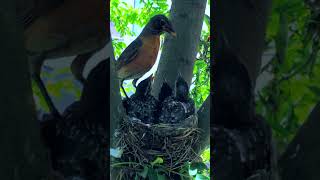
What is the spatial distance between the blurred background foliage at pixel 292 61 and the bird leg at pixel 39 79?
3.27 feet

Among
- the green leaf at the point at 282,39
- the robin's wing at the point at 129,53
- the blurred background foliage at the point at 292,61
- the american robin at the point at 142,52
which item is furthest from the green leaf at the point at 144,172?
the green leaf at the point at 282,39

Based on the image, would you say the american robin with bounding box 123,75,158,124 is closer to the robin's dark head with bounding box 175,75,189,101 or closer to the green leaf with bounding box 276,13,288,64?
the robin's dark head with bounding box 175,75,189,101

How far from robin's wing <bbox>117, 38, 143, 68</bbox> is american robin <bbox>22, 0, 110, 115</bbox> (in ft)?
0.48

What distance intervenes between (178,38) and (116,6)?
0.35 meters

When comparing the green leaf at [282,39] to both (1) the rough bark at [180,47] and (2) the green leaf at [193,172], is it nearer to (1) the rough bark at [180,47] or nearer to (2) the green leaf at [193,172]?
(1) the rough bark at [180,47]

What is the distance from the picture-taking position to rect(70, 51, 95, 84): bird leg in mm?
2230

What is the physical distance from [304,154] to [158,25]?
37.3 inches

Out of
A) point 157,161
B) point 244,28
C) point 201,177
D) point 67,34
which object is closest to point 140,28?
point 67,34

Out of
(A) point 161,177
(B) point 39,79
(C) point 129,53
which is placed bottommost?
(A) point 161,177

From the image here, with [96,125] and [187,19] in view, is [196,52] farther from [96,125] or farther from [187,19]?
[96,125]

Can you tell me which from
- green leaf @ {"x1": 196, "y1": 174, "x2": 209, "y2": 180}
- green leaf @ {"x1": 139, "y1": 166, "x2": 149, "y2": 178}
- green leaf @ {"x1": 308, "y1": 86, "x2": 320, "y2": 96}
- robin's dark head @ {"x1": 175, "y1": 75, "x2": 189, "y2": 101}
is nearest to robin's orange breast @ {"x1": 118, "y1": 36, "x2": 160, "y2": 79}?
robin's dark head @ {"x1": 175, "y1": 75, "x2": 189, "y2": 101}

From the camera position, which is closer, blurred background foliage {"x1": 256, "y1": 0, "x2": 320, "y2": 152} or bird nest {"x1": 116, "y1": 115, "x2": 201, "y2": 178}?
blurred background foliage {"x1": 256, "y1": 0, "x2": 320, "y2": 152}

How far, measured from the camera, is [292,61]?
2.20 metres

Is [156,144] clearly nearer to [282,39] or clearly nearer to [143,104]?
[143,104]
